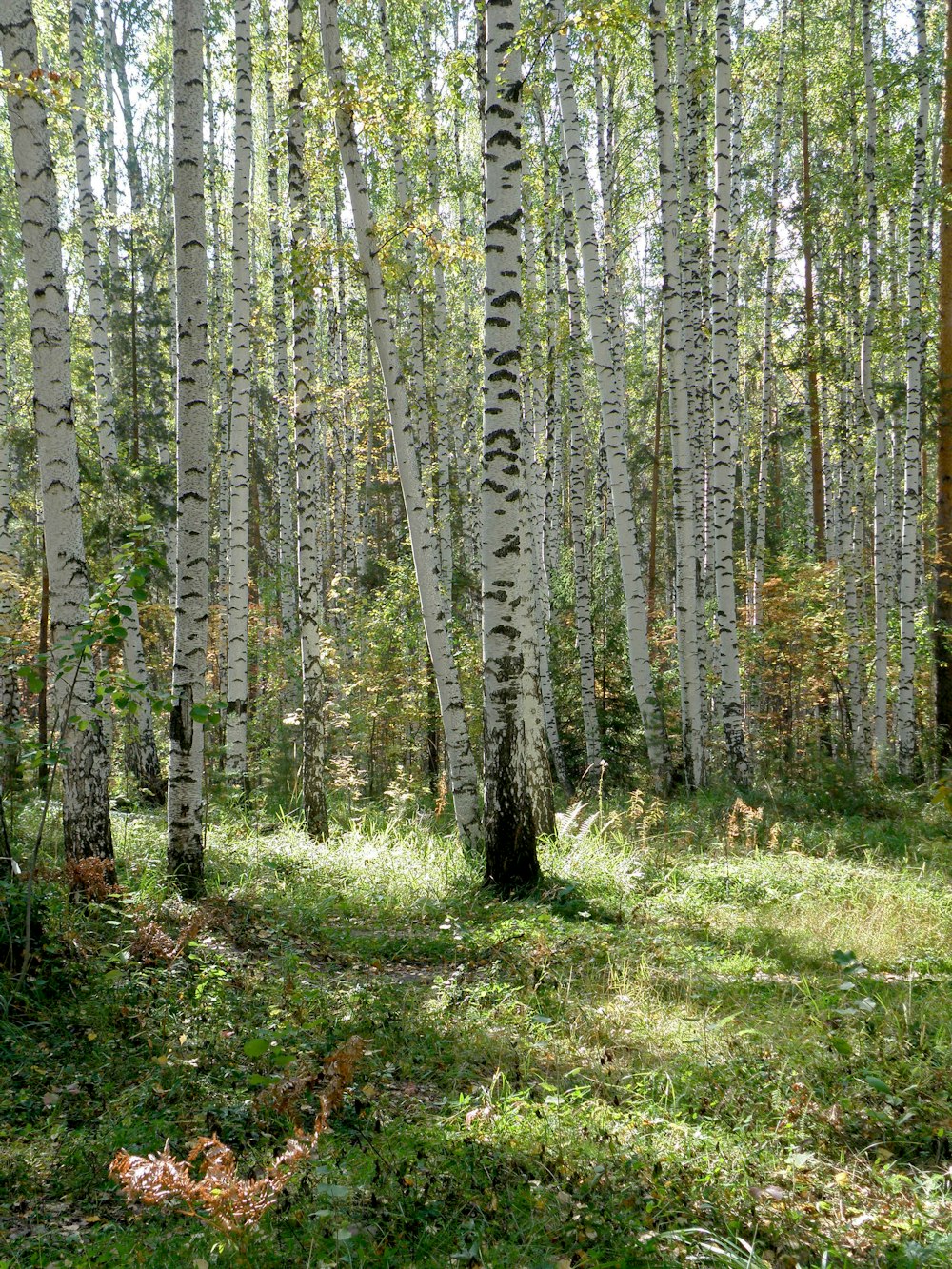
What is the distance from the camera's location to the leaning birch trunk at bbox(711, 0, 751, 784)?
32.8 ft

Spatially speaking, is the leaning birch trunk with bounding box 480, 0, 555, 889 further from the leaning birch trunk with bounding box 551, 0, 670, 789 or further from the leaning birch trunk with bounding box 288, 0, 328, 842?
the leaning birch trunk with bounding box 551, 0, 670, 789

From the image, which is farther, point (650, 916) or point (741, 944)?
point (650, 916)

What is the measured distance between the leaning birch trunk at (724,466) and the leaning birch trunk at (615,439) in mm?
926

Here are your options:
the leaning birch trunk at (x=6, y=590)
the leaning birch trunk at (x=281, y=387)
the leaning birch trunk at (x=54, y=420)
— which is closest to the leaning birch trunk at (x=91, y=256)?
the leaning birch trunk at (x=6, y=590)

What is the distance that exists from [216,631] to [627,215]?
528 inches

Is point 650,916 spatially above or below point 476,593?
below

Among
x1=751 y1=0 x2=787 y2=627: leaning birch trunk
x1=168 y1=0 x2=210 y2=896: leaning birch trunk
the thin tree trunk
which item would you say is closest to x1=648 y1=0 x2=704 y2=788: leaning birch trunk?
the thin tree trunk

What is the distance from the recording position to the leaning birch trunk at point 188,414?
573cm

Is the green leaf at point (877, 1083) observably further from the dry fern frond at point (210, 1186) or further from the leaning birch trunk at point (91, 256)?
the leaning birch trunk at point (91, 256)

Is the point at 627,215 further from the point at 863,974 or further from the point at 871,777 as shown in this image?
the point at 863,974

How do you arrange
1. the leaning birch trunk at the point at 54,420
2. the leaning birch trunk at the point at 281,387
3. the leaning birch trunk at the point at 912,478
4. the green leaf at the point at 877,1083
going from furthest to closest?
the leaning birch trunk at the point at 281,387
the leaning birch trunk at the point at 912,478
the leaning birch trunk at the point at 54,420
the green leaf at the point at 877,1083

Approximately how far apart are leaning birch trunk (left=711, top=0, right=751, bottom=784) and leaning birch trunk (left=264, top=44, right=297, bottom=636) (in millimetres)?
5230

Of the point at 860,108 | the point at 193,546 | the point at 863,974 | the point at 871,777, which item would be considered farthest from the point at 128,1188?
the point at 860,108

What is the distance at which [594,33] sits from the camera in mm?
5848
